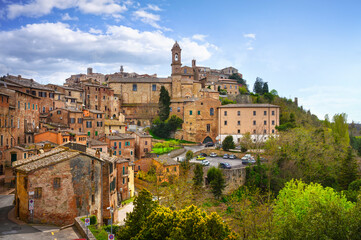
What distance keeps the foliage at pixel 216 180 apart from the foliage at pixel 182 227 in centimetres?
2127

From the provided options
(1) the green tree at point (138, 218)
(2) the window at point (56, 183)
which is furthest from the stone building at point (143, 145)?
(1) the green tree at point (138, 218)

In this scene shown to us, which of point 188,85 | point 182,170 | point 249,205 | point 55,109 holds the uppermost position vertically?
point 188,85

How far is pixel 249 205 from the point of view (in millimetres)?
28969

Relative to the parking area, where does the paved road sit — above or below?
below

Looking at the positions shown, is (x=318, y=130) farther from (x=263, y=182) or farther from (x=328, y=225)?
(x=328, y=225)

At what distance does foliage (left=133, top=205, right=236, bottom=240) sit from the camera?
13.5m

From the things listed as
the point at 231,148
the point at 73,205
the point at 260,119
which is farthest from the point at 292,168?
the point at 73,205

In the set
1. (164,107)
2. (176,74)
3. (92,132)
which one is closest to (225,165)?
(92,132)

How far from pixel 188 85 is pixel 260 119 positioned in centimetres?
2296

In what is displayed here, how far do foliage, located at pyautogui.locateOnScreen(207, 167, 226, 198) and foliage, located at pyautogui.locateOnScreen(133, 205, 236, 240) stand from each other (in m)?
21.3

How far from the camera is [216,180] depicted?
35812 mm

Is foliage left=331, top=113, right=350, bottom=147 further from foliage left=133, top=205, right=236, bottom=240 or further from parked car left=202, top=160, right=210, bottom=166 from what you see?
foliage left=133, top=205, right=236, bottom=240

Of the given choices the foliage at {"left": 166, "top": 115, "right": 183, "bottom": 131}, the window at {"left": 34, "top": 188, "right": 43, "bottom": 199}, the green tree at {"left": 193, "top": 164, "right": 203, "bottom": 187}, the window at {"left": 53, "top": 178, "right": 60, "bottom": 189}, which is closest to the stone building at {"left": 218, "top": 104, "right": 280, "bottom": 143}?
the foliage at {"left": 166, "top": 115, "right": 183, "bottom": 131}

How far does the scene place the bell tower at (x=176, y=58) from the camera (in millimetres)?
68312
